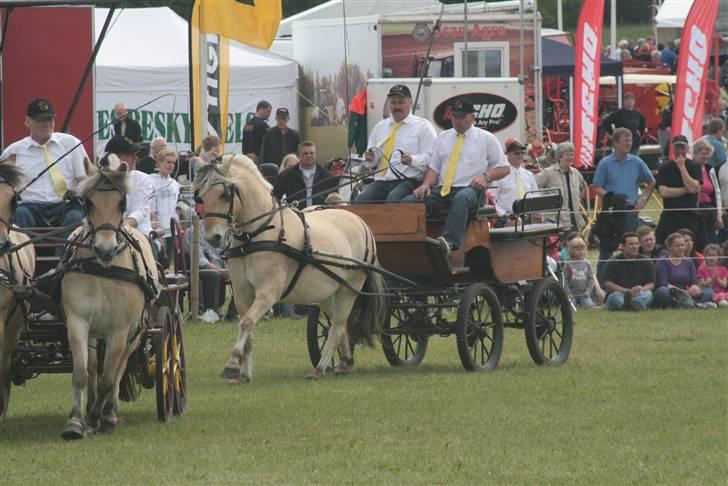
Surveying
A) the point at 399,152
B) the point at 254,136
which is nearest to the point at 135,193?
the point at 399,152

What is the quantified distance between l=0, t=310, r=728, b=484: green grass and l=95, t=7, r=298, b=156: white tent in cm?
1233

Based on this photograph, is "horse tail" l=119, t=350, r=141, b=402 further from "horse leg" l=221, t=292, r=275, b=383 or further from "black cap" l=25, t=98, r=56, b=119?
"black cap" l=25, t=98, r=56, b=119

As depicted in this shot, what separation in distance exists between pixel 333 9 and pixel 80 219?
23.1 metres

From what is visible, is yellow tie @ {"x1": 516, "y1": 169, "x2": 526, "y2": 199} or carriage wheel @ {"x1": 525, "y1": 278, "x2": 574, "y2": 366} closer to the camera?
carriage wheel @ {"x1": 525, "y1": 278, "x2": 574, "y2": 366}

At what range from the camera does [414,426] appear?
9797 millimetres

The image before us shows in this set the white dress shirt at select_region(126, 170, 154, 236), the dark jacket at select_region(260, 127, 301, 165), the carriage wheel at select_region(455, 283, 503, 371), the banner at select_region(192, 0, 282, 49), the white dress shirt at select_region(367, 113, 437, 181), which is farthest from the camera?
the dark jacket at select_region(260, 127, 301, 165)

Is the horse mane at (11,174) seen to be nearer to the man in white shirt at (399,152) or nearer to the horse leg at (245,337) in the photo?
the horse leg at (245,337)

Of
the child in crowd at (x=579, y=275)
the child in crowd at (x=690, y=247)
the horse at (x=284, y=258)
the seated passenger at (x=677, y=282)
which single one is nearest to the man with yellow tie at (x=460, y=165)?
the horse at (x=284, y=258)

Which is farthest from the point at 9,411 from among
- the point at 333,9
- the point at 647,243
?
the point at 333,9

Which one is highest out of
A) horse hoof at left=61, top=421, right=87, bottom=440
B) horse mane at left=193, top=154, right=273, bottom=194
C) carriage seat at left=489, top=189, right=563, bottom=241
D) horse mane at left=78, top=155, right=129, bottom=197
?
horse mane at left=78, top=155, right=129, bottom=197

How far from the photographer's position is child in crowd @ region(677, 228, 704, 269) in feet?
58.6

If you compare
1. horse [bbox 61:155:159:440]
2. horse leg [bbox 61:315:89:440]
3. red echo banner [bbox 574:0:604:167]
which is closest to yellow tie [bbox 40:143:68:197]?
horse [bbox 61:155:159:440]

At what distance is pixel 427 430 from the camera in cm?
962

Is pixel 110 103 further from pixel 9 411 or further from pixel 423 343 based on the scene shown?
pixel 9 411
